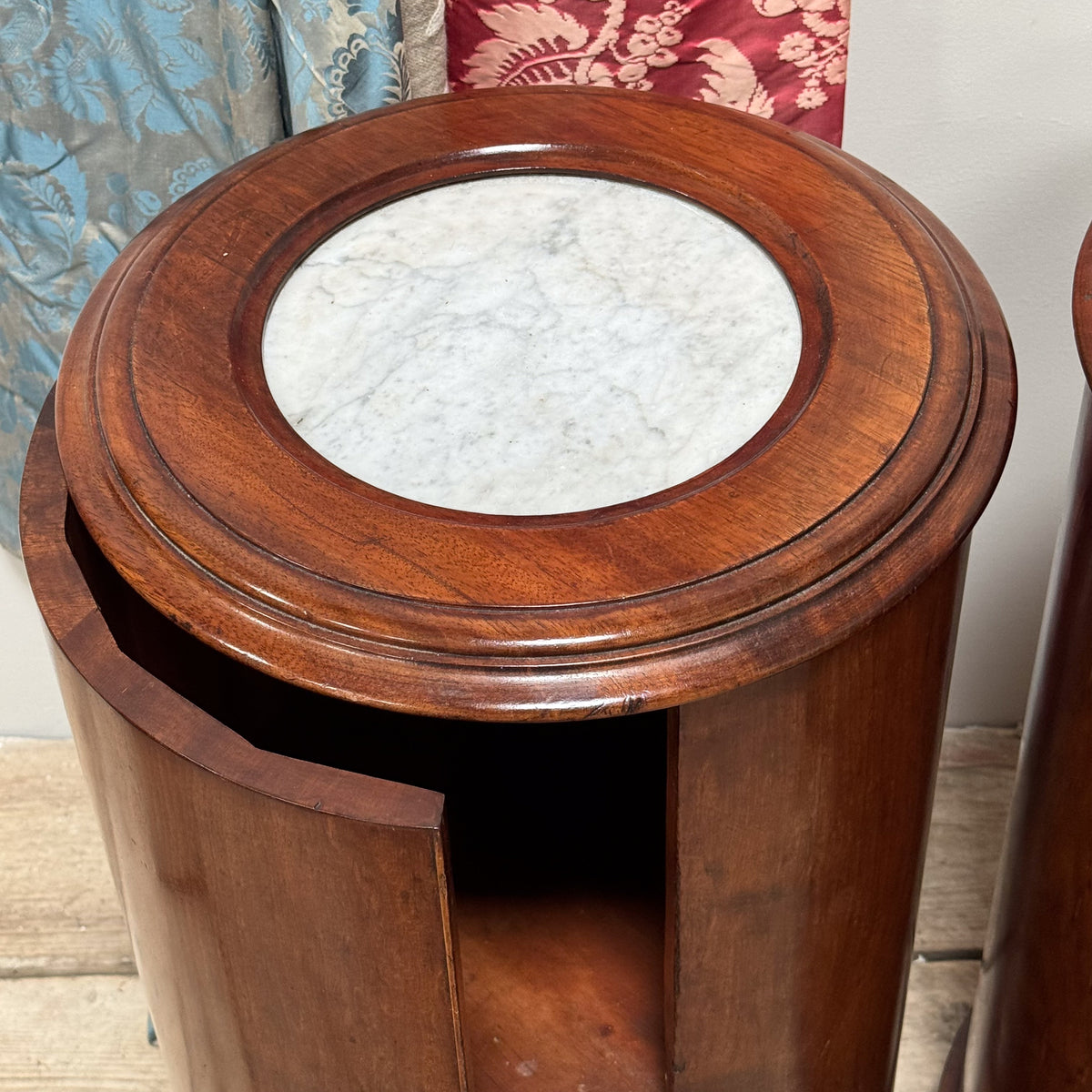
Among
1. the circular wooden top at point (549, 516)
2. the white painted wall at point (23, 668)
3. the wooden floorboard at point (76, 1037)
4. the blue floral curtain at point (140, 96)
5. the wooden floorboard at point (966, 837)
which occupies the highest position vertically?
the blue floral curtain at point (140, 96)

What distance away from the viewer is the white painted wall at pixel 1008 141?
108cm

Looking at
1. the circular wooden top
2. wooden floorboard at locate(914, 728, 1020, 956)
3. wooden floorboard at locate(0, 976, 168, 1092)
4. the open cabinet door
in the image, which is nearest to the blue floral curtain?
the circular wooden top

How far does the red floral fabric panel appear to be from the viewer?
3.29 ft

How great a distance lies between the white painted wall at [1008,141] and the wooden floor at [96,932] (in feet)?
1.12

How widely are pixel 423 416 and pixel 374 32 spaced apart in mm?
343

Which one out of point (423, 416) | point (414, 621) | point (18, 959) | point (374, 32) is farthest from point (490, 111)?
point (18, 959)

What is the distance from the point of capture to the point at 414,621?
0.60 metres

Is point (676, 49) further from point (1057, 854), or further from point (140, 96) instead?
point (1057, 854)

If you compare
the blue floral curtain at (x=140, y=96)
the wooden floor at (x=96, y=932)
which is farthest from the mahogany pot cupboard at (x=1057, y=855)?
the blue floral curtain at (x=140, y=96)

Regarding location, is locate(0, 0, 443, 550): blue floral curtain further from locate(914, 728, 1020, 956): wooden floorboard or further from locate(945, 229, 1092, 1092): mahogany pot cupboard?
locate(914, 728, 1020, 956): wooden floorboard

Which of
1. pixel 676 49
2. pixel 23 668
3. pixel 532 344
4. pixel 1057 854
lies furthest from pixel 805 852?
pixel 23 668

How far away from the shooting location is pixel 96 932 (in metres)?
1.34

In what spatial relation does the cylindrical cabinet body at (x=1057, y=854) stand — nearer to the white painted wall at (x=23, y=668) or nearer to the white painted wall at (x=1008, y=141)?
the white painted wall at (x=1008, y=141)

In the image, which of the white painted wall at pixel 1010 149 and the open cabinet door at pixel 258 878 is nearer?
the open cabinet door at pixel 258 878
